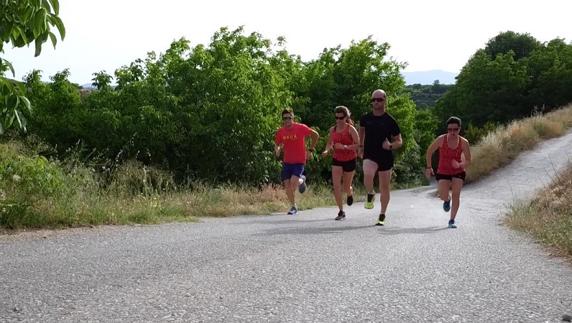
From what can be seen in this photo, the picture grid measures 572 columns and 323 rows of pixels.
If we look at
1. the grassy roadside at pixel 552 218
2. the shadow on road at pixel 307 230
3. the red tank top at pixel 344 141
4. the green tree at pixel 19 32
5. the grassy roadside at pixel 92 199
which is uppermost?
the green tree at pixel 19 32

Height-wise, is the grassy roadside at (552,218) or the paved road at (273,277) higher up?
the paved road at (273,277)

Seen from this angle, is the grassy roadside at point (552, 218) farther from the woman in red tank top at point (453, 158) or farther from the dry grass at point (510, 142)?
the dry grass at point (510, 142)

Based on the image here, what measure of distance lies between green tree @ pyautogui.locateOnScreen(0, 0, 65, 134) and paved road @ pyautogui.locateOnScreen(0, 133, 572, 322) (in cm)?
126

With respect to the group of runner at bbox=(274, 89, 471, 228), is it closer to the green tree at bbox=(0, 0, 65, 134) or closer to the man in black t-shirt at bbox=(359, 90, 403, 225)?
the man in black t-shirt at bbox=(359, 90, 403, 225)

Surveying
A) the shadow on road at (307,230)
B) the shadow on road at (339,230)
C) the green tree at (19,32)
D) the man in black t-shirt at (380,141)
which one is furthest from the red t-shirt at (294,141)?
the green tree at (19,32)

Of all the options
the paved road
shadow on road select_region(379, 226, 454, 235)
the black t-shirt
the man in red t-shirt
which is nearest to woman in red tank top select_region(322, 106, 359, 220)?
the black t-shirt

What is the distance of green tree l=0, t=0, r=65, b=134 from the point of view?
378 centimetres

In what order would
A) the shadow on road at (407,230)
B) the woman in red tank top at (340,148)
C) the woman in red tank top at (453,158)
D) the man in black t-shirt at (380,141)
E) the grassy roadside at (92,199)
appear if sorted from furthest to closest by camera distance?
the woman in red tank top at (340,148) → the woman in red tank top at (453,158) → the man in black t-shirt at (380,141) → the shadow on road at (407,230) → the grassy roadside at (92,199)

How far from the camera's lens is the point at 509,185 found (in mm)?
23266

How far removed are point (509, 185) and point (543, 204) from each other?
1211cm

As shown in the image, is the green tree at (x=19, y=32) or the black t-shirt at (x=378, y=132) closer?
the green tree at (x=19, y=32)

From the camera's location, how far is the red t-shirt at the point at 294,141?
11.6m

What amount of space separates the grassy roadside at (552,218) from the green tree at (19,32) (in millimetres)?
5282

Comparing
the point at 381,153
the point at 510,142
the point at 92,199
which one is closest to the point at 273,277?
the point at 92,199
